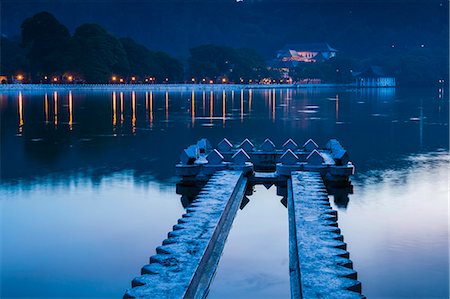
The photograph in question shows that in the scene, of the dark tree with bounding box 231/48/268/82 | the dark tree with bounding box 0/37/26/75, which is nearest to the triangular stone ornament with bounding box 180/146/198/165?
the dark tree with bounding box 0/37/26/75

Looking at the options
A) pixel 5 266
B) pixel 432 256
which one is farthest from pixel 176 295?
pixel 432 256

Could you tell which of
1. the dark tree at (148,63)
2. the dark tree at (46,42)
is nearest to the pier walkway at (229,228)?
the dark tree at (46,42)

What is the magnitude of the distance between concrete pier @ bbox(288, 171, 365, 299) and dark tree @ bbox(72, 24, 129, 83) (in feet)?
337

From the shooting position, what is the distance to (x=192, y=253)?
9.21 m

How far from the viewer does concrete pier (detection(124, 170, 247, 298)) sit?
7952 mm

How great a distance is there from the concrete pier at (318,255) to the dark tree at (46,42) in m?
106

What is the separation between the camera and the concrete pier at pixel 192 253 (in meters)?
7.95

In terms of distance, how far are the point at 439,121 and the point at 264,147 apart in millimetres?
25037

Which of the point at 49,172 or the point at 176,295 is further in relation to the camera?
the point at 49,172

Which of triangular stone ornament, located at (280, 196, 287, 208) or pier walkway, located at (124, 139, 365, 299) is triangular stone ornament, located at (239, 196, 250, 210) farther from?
triangular stone ornament, located at (280, 196, 287, 208)

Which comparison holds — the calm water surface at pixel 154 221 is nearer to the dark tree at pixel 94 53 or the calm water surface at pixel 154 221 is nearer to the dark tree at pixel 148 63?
the dark tree at pixel 94 53

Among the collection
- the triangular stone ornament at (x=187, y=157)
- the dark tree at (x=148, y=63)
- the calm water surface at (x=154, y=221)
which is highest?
the dark tree at (x=148, y=63)

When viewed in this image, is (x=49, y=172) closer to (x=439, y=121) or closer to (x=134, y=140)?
(x=134, y=140)

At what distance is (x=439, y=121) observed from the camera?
4197cm
